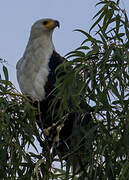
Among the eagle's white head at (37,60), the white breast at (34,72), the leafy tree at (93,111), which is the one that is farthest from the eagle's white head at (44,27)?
the leafy tree at (93,111)

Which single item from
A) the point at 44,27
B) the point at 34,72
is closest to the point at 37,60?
the point at 34,72

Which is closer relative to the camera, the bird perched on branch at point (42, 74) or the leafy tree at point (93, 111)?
the leafy tree at point (93, 111)

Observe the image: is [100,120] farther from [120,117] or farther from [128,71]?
[128,71]

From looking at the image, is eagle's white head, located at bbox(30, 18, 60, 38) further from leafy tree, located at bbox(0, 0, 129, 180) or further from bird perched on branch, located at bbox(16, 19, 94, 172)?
leafy tree, located at bbox(0, 0, 129, 180)

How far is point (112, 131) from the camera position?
9.92ft

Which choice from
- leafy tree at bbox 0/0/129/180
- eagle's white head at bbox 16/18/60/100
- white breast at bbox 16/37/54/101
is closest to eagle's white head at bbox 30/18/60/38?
eagle's white head at bbox 16/18/60/100

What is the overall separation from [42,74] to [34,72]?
6cm

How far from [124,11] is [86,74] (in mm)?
402

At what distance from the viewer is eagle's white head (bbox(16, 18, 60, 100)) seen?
389 centimetres

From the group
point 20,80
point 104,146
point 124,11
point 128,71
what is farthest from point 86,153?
point 20,80

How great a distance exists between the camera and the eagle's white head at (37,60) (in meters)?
3.89

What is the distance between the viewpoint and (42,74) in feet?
12.9

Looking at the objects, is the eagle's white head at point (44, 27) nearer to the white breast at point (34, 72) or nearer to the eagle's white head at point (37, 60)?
the eagle's white head at point (37, 60)

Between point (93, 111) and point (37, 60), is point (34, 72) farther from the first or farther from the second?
point (93, 111)
